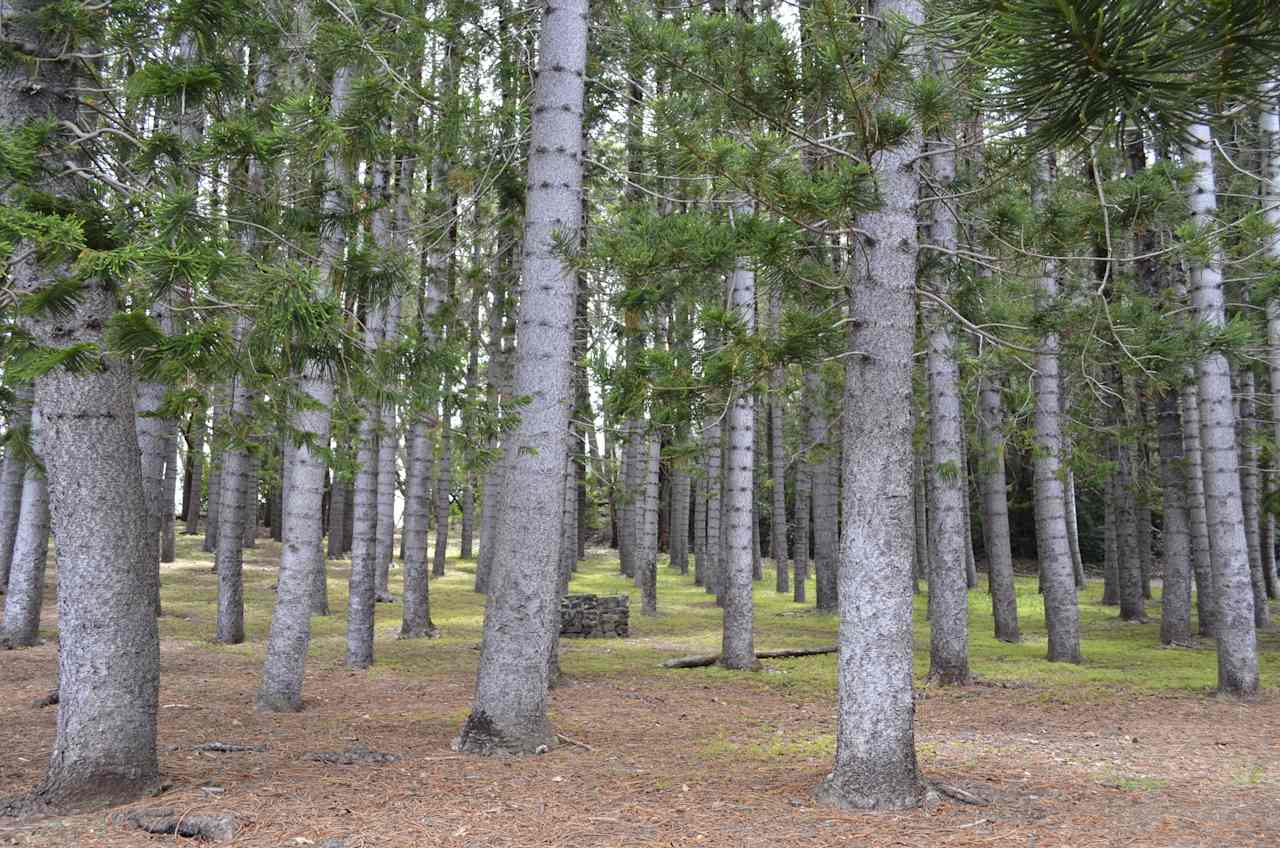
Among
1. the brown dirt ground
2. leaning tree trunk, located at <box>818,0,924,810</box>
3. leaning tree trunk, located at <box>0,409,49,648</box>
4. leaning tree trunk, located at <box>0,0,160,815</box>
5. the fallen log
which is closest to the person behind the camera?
the brown dirt ground

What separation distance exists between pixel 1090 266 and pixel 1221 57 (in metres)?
12.1

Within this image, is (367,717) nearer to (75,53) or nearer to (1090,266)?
(75,53)

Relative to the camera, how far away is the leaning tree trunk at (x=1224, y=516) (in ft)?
30.3

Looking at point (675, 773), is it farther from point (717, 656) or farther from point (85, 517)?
point (717, 656)

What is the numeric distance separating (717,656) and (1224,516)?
5.64 meters

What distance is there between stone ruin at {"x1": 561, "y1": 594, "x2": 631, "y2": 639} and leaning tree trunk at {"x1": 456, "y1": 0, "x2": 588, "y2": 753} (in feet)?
25.8

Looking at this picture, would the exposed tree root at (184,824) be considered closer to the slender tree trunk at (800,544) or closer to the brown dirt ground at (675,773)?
the brown dirt ground at (675,773)

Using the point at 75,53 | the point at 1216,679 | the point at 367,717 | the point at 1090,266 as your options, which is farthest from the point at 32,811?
the point at 1090,266

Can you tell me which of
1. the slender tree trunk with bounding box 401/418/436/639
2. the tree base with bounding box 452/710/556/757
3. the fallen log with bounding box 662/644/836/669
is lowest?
the fallen log with bounding box 662/644/836/669

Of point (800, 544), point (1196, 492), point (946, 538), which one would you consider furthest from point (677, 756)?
point (800, 544)

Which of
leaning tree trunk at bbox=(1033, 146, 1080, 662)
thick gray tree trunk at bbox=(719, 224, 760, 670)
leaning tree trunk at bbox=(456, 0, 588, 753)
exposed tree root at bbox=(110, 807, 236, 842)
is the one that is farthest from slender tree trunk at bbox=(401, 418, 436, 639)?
exposed tree root at bbox=(110, 807, 236, 842)

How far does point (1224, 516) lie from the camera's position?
9.30 metres

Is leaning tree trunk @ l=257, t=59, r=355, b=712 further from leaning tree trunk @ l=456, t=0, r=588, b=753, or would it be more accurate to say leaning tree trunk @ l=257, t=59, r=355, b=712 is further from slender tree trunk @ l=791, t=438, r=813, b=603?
slender tree trunk @ l=791, t=438, r=813, b=603

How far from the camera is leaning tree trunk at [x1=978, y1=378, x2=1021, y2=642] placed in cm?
1284
